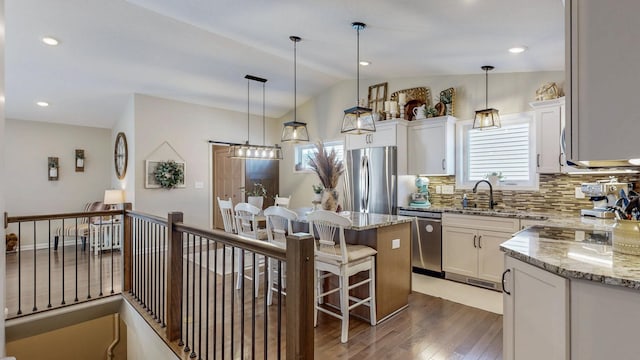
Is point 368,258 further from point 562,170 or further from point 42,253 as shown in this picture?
point 42,253

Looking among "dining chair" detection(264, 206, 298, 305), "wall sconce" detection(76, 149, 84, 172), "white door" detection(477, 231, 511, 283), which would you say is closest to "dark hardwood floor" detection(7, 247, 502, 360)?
"dining chair" detection(264, 206, 298, 305)

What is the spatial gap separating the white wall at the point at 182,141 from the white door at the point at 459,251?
4301 millimetres

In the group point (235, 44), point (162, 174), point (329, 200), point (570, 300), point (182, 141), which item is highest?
point (235, 44)

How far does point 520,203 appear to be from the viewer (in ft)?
13.1

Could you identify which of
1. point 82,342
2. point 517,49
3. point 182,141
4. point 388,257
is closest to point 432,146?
point 517,49

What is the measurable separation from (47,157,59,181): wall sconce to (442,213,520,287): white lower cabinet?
6978mm

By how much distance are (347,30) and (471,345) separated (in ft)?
10.3

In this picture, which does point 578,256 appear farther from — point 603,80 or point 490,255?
point 490,255

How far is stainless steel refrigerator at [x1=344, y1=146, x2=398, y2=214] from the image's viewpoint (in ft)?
15.0

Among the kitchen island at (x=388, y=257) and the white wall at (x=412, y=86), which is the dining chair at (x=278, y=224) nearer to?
the kitchen island at (x=388, y=257)

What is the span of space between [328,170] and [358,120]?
0.65 meters

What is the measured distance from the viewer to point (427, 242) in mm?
4262

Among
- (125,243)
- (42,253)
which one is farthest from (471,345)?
(42,253)

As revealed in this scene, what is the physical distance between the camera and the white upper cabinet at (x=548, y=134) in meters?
3.46
